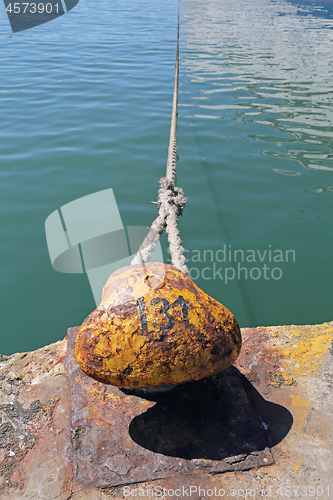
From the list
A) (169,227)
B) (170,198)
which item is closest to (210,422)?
(169,227)

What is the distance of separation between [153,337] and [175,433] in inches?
18.8

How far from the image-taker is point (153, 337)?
4.57 feet

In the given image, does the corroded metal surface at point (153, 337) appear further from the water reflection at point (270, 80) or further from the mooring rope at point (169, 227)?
the water reflection at point (270, 80)

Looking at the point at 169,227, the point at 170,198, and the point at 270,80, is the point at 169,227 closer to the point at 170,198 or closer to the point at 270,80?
the point at 170,198

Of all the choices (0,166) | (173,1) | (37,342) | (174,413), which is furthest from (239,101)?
(173,1)

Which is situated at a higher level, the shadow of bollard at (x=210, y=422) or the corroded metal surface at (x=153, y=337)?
the corroded metal surface at (x=153, y=337)

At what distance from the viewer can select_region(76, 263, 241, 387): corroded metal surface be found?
1.40 meters

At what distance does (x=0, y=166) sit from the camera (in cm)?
457

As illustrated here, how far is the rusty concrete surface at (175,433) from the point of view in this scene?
55.3 inches

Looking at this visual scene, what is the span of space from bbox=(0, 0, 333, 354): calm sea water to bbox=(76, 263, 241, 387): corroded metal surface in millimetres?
1291

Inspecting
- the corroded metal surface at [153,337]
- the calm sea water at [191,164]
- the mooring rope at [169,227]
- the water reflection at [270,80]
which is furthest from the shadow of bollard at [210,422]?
the water reflection at [270,80]

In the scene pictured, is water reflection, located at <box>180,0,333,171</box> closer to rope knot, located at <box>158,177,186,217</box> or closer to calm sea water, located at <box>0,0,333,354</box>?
calm sea water, located at <box>0,0,333,354</box>

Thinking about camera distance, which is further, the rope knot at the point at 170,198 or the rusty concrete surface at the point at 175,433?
the rope knot at the point at 170,198

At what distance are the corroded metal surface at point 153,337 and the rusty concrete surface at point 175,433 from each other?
0.89 ft
